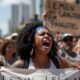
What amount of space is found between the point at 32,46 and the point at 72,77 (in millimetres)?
545

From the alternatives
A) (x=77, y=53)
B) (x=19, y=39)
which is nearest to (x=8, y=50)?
(x=77, y=53)

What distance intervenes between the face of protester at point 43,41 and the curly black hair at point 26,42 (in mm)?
70

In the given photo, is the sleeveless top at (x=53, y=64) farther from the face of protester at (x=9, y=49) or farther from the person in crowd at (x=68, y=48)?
the face of protester at (x=9, y=49)

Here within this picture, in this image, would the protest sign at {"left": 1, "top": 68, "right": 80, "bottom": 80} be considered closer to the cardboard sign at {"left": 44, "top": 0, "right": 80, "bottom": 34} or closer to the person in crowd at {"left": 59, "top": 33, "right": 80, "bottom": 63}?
the person in crowd at {"left": 59, "top": 33, "right": 80, "bottom": 63}

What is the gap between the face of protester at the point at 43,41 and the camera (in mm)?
4590

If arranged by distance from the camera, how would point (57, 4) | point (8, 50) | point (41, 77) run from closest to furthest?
1. point (41, 77)
2. point (8, 50)
3. point (57, 4)

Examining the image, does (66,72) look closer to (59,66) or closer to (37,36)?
(59,66)

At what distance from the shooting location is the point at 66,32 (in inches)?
363

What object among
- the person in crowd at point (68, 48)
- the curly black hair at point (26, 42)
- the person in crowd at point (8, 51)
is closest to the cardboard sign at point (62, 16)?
the person in crowd at point (68, 48)

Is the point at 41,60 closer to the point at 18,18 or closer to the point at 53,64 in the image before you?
the point at 53,64

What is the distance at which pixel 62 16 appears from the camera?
9320mm

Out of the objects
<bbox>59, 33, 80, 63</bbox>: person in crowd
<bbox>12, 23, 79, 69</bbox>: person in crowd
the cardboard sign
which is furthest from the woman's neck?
the cardboard sign

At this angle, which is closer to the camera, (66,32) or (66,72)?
(66,72)

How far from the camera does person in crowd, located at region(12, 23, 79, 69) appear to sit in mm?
4668
